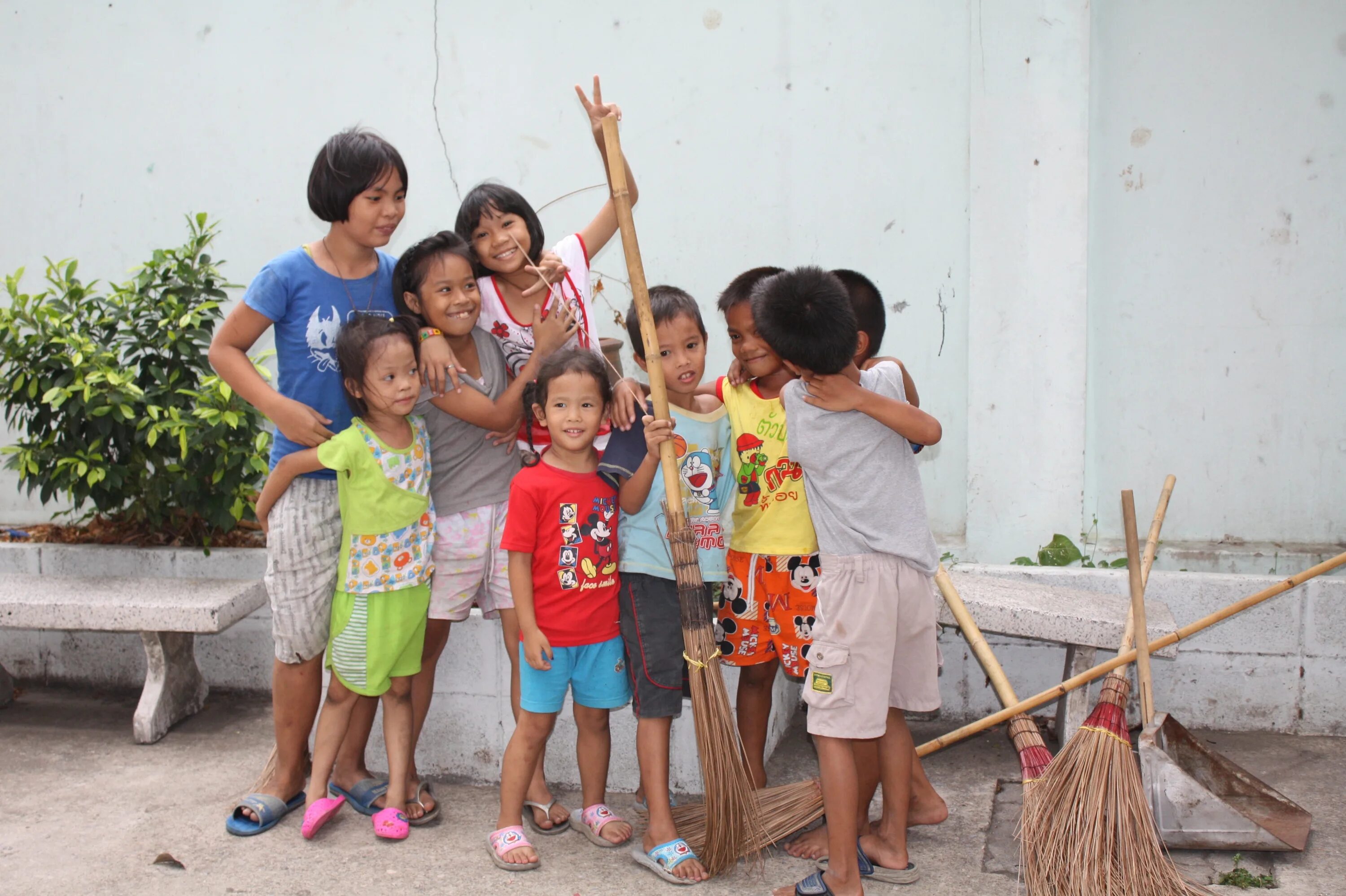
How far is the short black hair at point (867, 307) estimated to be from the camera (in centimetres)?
291

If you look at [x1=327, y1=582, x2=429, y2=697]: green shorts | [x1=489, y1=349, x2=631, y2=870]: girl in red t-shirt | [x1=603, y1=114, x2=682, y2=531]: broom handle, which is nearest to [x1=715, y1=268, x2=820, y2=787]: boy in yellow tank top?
[x1=603, y1=114, x2=682, y2=531]: broom handle

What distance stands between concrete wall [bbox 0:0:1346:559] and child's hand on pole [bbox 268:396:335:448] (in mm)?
1783

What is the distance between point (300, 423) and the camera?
3002mm

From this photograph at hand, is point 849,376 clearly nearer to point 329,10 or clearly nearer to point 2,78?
point 329,10

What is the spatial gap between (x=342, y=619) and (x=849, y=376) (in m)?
1.57

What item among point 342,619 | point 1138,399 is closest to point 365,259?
point 342,619

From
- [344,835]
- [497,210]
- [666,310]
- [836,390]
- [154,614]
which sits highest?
[497,210]

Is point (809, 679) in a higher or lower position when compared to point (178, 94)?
lower

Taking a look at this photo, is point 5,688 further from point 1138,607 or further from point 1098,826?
point 1138,607

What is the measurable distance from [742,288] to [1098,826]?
1.63 m

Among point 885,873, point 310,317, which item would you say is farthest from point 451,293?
point 885,873

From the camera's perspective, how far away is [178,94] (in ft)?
16.0

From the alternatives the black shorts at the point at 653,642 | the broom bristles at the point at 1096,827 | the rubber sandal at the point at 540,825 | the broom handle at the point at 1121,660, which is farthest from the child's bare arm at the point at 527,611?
the broom bristles at the point at 1096,827

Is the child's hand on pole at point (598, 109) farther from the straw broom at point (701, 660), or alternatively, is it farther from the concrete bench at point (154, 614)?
the concrete bench at point (154, 614)
